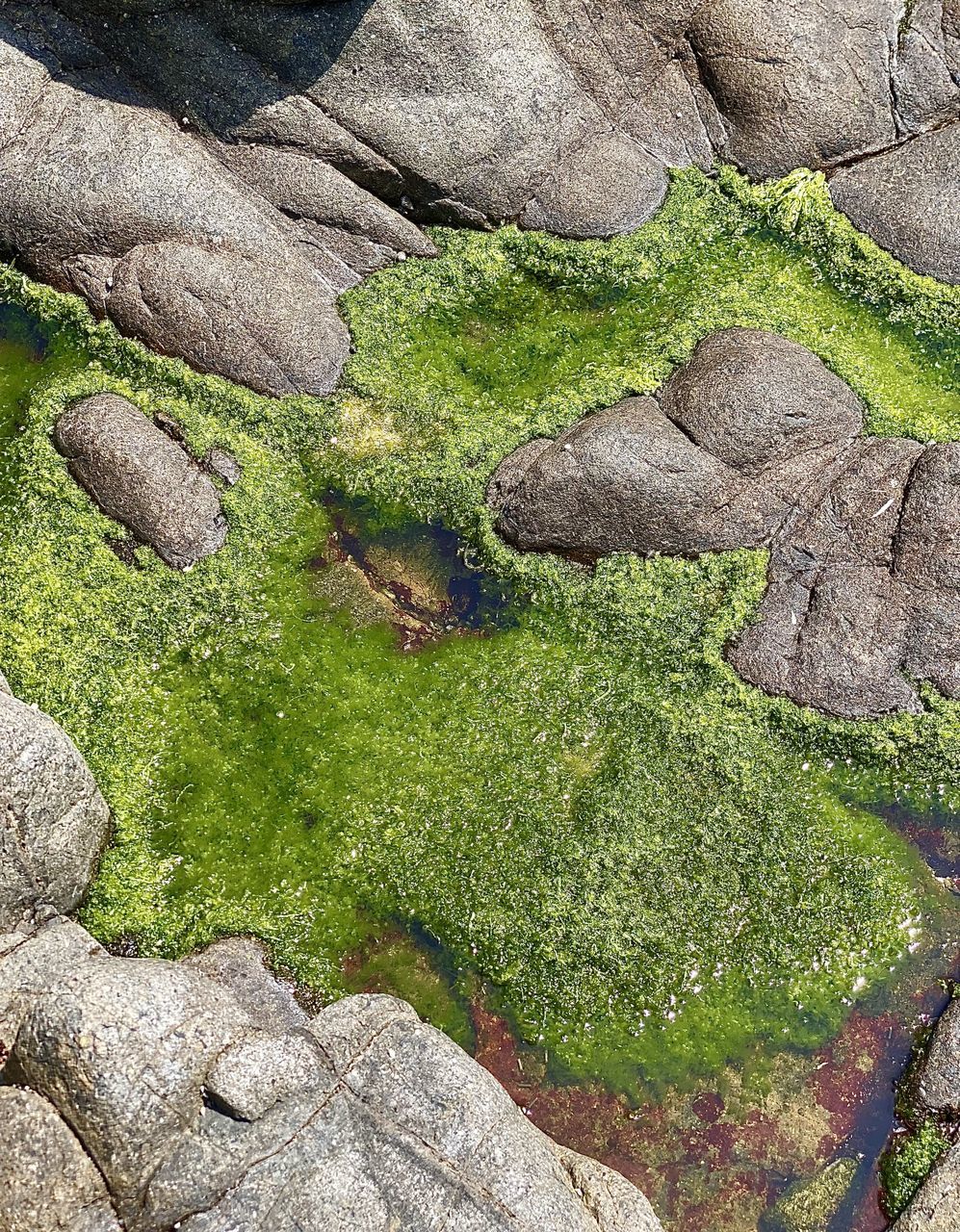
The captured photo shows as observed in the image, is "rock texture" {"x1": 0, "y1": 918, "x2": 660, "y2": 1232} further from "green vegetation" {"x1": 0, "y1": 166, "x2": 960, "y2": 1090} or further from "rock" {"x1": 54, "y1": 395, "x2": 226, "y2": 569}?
"rock" {"x1": 54, "y1": 395, "x2": 226, "y2": 569}

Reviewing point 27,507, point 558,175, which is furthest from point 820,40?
point 27,507

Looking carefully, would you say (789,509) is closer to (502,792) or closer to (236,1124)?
(502,792)

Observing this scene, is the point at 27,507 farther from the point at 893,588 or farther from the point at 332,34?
the point at 893,588

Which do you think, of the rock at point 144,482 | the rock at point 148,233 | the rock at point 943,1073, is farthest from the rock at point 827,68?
the rock at point 943,1073

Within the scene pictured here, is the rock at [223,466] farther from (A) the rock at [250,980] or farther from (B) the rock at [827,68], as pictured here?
(B) the rock at [827,68]

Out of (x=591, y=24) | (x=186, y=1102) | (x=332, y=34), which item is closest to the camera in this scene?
(x=186, y=1102)

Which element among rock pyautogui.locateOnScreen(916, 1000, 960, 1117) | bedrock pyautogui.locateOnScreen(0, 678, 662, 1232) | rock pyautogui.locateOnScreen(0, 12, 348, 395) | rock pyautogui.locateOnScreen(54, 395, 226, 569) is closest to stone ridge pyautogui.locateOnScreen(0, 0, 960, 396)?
rock pyautogui.locateOnScreen(0, 12, 348, 395)
